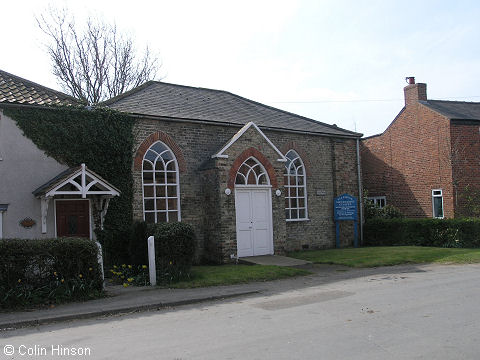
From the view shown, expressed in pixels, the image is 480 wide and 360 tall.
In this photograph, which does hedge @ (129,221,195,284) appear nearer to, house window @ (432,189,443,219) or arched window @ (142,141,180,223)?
arched window @ (142,141,180,223)

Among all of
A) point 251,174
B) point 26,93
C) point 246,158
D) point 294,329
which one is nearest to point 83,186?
point 26,93

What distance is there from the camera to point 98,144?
14.1 metres

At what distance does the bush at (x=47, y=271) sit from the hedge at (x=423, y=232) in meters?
13.6

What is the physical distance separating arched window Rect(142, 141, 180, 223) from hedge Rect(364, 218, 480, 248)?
9.59 metres

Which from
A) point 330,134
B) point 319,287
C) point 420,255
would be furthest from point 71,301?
point 330,134

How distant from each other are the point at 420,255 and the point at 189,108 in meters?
9.64

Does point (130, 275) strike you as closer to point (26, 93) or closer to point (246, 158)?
point (246, 158)

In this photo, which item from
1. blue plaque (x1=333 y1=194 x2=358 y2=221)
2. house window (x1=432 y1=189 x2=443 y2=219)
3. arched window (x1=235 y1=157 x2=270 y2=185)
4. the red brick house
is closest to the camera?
arched window (x1=235 y1=157 x2=270 y2=185)

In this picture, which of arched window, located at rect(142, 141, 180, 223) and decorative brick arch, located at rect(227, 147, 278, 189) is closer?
arched window, located at rect(142, 141, 180, 223)

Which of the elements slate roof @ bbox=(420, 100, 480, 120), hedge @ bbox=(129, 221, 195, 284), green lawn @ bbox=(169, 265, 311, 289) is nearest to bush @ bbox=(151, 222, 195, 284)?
hedge @ bbox=(129, 221, 195, 284)

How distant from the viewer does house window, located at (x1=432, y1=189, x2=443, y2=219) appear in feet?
75.2

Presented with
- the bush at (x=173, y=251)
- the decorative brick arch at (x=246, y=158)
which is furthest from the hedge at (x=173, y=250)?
the decorative brick arch at (x=246, y=158)

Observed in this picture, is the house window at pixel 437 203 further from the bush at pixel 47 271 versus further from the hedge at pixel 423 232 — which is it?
the bush at pixel 47 271

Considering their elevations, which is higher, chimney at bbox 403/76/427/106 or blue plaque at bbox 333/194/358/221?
chimney at bbox 403/76/427/106
